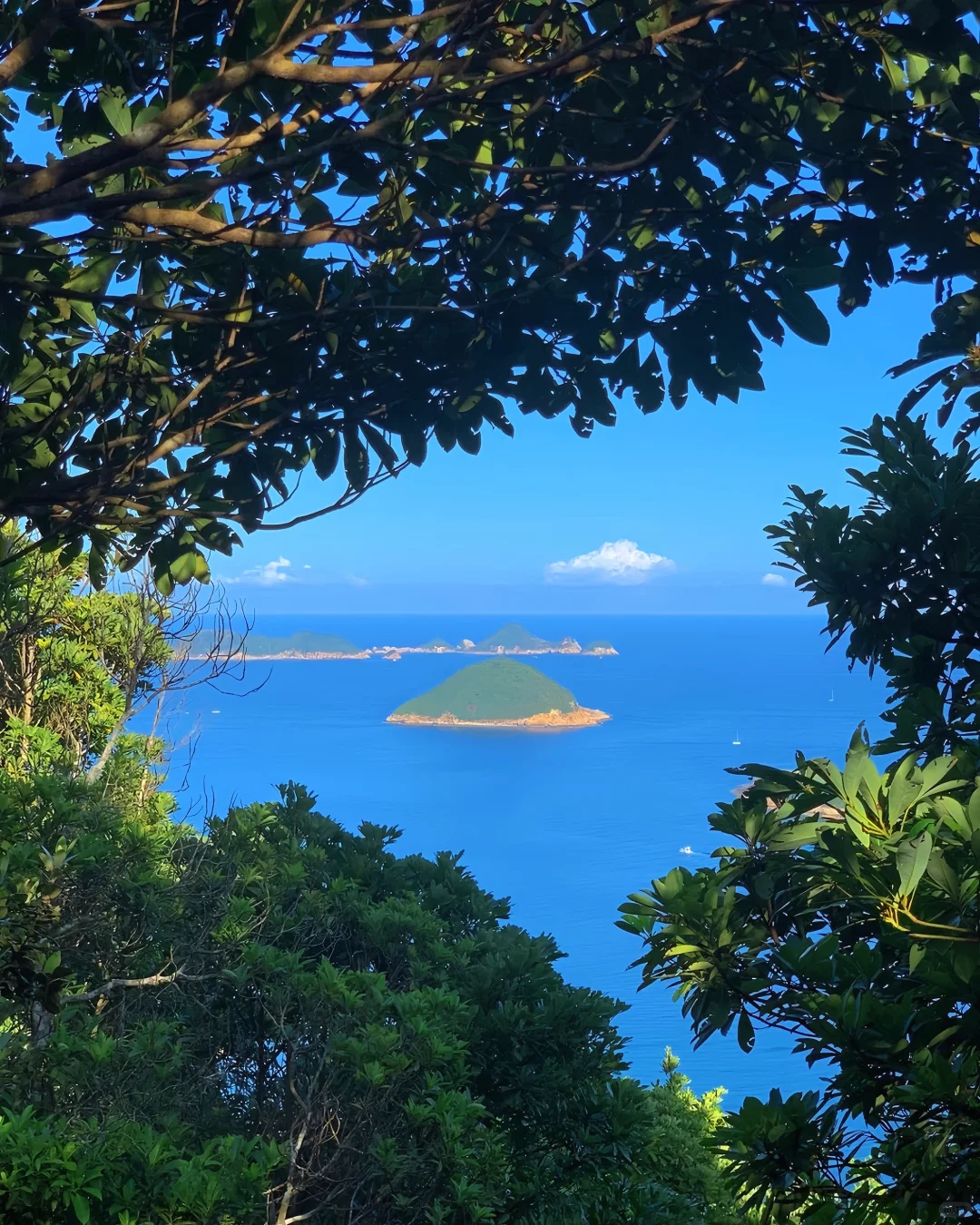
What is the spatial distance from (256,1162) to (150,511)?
104 inches

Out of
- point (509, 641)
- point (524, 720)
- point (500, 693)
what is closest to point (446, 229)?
point (500, 693)

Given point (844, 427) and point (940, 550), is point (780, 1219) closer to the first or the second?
point (940, 550)

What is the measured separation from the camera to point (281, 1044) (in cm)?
500

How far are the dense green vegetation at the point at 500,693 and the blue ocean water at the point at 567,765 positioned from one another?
282 centimetres

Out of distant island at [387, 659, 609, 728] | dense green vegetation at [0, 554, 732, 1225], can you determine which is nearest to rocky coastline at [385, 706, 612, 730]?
distant island at [387, 659, 609, 728]

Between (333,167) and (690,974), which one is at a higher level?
(333,167)

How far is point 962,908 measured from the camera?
159 centimetres

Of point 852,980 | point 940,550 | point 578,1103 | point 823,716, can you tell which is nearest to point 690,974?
point 852,980

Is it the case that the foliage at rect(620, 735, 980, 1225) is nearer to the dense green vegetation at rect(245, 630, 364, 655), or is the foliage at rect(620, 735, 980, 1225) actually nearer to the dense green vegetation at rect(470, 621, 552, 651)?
the dense green vegetation at rect(245, 630, 364, 655)

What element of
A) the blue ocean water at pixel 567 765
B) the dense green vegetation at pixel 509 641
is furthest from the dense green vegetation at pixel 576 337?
the dense green vegetation at pixel 509 641

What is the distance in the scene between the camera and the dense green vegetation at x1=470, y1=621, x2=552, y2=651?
63.4m

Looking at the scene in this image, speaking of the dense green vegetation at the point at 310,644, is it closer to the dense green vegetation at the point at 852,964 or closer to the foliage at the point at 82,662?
the foliage at the point at 82,662

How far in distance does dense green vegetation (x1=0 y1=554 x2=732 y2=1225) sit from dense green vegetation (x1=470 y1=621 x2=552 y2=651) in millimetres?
56183

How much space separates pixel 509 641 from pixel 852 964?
204 ft
